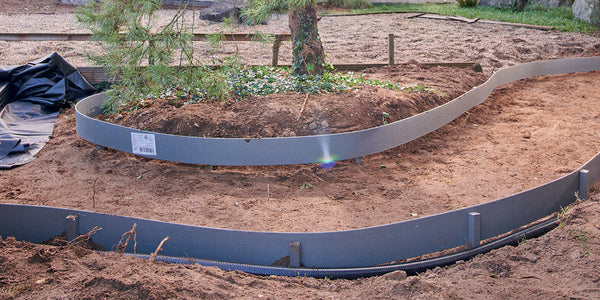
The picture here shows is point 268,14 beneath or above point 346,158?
above

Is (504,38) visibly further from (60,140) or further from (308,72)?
(60,140)

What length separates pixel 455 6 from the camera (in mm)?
16203

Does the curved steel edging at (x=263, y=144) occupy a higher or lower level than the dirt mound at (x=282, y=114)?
lower

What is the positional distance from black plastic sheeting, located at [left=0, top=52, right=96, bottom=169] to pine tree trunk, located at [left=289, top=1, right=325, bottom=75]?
11.0 ft

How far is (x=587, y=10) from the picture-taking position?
42.2 ft

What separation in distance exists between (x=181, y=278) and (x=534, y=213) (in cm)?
264

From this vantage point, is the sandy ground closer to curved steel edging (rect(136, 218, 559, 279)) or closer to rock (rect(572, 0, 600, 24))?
rock (rect(572, 0, 600, 24))

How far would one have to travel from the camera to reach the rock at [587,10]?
12.6 meters

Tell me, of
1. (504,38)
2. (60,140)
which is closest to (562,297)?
(60,140)

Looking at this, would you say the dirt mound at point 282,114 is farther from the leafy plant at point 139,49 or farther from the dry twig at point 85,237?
the dry twig at point 85,237

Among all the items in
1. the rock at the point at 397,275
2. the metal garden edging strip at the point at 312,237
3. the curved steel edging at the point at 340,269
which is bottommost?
the curved steel edging at the point at 340,269

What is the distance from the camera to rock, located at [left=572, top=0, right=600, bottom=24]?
12571mm

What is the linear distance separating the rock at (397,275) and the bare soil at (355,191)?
12mm

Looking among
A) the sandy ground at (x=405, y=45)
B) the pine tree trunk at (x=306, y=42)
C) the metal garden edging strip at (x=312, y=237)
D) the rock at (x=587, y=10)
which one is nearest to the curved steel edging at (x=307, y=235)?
the metal garden edging strip at (x=312, y=237)
